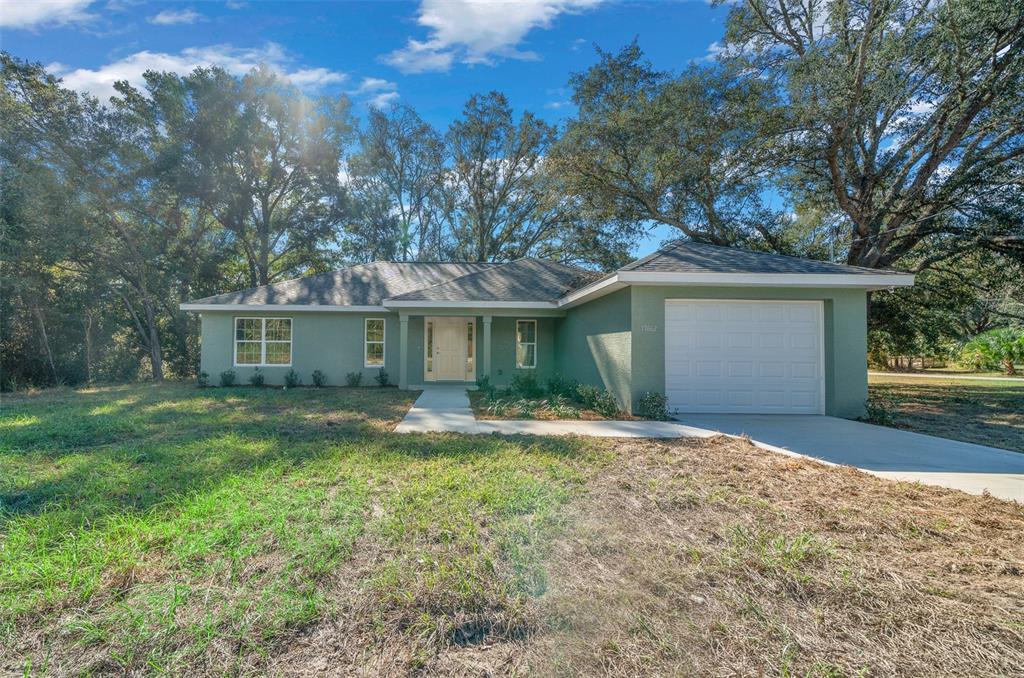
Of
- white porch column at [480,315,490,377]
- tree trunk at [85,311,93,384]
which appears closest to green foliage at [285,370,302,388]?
white porch column at [480,315,490,377]

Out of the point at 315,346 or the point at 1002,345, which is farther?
the point at 1002,345

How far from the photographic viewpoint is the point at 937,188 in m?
11.5

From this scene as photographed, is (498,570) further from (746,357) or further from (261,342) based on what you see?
(261,342)

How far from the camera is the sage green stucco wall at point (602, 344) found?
A: 8250 mm

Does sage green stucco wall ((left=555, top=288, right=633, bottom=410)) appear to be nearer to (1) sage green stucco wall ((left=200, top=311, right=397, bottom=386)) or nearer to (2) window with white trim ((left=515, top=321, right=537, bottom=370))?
(2) window with white trim ((left=515, top=321, right=537, bottom=370))

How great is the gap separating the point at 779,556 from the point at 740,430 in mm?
4391

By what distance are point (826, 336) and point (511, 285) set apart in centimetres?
788

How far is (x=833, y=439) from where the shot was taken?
20.1ft

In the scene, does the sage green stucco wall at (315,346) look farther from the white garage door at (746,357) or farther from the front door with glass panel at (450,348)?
the white garage door at (746,357)

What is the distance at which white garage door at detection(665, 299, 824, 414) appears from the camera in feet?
26.6

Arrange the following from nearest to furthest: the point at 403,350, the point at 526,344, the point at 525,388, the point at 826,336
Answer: the point at 826,336 → the point at 525,388 → the point at 403,350 → the point at 526,344

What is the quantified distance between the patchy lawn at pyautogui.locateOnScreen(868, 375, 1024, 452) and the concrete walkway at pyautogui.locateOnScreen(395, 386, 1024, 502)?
36.6 inches

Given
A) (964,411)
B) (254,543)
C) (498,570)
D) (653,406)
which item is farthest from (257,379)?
(964,411)

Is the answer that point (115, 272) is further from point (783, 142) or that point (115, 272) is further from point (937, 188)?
point (937, 188)
